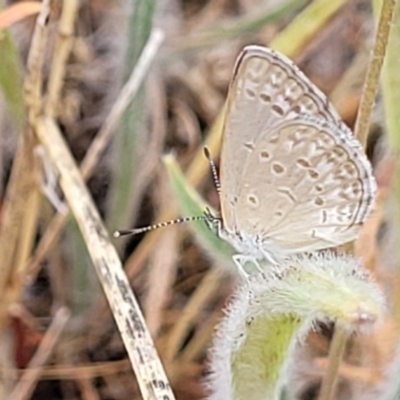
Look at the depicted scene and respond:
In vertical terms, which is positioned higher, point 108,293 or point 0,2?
point 0,2

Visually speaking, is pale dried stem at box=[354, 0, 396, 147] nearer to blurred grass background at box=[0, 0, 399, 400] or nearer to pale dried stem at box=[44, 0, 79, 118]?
blurred grass background at box=[0, 0, 399, 400]

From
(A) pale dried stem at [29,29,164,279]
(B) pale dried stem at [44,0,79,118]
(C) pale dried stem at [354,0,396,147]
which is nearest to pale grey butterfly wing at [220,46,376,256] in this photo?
(C) pale dried stem at [354,0,396,147]

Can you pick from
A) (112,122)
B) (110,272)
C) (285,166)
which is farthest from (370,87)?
(112,122)

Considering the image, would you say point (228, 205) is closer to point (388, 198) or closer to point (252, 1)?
point (388, 198)

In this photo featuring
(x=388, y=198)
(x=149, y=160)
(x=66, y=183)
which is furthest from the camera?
(x=149, y=160)

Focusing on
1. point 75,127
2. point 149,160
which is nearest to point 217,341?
point 149,160

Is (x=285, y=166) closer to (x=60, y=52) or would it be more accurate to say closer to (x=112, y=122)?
(x=112, y=122)

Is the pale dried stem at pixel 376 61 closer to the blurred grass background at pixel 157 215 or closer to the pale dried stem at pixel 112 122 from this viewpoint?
the blurred grass background at pixel 157 215
